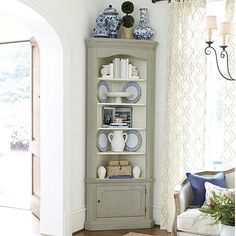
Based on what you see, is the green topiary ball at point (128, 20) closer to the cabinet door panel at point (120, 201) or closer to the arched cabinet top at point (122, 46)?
the arched cabinet top at point (122, 46)

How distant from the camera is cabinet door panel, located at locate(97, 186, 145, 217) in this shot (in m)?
5.57

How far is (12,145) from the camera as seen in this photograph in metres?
7.04

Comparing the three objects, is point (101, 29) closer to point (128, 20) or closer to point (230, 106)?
point (128, 20)

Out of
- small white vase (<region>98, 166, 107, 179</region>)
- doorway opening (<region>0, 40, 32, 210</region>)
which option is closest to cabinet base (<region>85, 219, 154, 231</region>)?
small white vase (<region>98, 166, 107, 179</region>)

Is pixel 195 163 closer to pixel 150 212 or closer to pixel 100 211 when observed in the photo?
pixel 150 212

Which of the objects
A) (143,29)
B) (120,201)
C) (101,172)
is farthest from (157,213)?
(143,29)

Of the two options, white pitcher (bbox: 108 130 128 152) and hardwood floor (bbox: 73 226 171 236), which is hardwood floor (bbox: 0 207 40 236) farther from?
white pitcher (bbox: 108 130 128 152)

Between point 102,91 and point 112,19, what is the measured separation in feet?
2.82

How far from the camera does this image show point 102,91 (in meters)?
5.71

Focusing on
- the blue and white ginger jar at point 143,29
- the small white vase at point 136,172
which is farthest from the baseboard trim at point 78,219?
the blue and white ginger jar at point 143,29

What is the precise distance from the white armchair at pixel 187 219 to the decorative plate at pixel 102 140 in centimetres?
122

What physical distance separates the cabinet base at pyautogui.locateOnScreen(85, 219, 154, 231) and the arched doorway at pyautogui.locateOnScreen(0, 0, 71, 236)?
34 cm

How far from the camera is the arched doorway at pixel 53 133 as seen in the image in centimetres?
517

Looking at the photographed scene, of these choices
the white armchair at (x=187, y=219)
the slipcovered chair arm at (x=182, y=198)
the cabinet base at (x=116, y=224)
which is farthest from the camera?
the cabinet base at (x=116, y=224)
